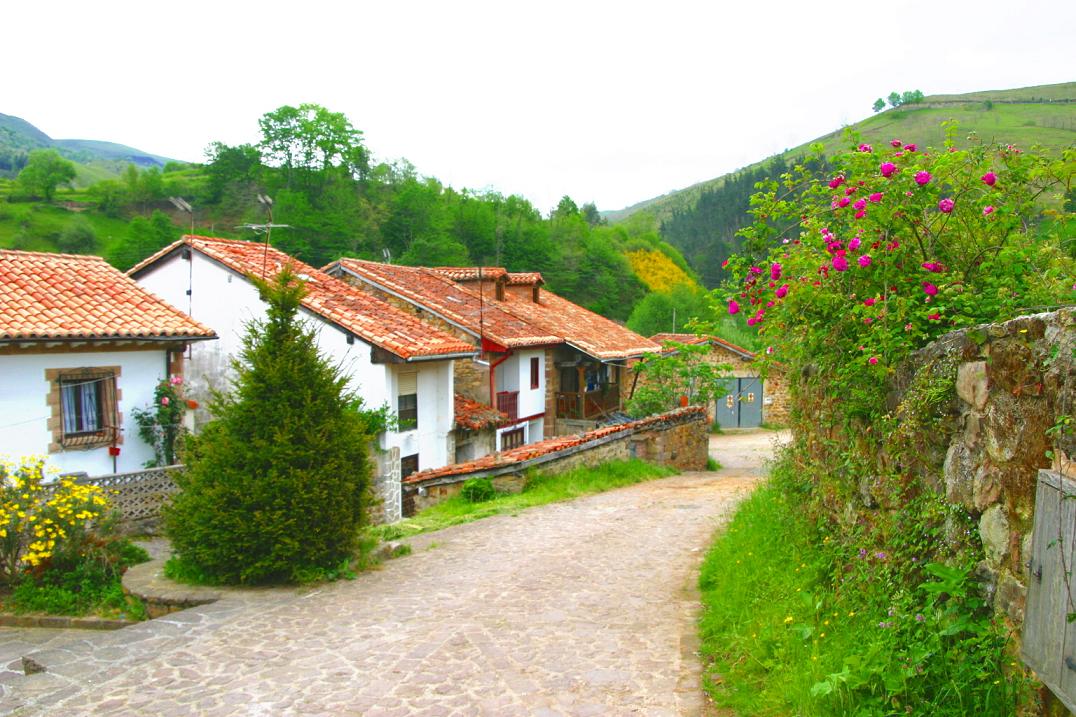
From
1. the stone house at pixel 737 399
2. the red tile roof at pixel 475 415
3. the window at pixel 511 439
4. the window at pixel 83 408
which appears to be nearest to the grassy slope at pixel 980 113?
the stone house at pixel 737 399

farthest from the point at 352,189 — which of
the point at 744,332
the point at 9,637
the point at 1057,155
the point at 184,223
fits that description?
the point at 1057,155

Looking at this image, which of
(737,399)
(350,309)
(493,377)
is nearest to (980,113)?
(737,399)

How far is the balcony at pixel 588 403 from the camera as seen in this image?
2759cm

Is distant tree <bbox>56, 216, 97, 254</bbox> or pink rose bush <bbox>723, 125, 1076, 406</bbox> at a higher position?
distant tree <bbox>56, 216, 97, 254</bbox>

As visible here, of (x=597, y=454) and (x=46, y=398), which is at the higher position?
(x=46, y=398)

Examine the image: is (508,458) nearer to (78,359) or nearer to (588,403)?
(78,359)

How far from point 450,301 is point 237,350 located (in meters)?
7.88

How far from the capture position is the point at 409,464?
61.1 feet

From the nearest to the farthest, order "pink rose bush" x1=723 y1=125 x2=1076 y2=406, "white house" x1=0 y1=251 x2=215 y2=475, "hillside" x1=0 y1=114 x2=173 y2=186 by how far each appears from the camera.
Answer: "pink rose bush" x1=723 y1=125 x2=1076 y2=406 → "white house" x1=0 y1=251 x2=215 y2=475 → "hillside" x1=0 y1=114 x2=173 y2=186

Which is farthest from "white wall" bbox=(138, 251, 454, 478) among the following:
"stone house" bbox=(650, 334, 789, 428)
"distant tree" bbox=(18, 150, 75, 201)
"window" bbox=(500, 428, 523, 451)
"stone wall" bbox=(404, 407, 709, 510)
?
"distant tree" bbox=(18, 150, 75, 201)

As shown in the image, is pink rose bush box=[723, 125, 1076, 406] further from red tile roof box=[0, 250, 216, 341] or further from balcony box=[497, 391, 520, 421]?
balcony box=[497, 391, 520, 421]

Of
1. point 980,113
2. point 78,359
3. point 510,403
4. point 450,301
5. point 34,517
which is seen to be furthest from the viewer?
point 980,113

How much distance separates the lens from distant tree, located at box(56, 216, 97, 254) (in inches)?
2226

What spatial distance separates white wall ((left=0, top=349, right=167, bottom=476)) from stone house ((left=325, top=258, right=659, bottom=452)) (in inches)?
323
